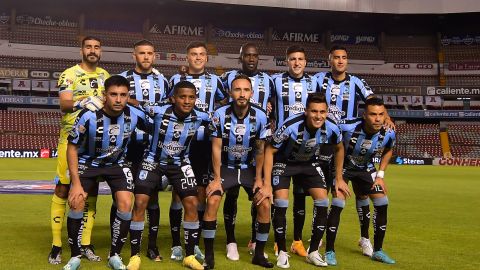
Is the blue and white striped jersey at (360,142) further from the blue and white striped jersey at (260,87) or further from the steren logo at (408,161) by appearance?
the steren logo at (408,161)

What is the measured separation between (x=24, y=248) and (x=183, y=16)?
130 feet

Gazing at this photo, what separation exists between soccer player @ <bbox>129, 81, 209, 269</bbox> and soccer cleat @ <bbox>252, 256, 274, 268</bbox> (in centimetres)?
74

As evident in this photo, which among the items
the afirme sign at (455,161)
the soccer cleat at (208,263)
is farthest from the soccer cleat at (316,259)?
the afirme sign at (455,161)

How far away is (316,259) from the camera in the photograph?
19.9 ft

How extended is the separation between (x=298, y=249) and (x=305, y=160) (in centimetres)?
128

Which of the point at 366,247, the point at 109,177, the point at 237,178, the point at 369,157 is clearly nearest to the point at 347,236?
the point at 366,247

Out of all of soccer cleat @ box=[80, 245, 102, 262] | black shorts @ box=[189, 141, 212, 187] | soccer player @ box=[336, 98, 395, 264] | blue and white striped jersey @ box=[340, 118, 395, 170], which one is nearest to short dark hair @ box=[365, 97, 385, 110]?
soccer player @ box=[336, 98, 395, 264]

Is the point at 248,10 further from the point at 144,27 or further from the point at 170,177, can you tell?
the point at 170,177

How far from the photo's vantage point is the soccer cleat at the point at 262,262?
5.89 m

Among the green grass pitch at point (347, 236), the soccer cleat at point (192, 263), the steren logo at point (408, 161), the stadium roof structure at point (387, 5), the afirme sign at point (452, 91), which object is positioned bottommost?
the steren logo at point (408, 161)

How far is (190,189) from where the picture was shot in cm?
594

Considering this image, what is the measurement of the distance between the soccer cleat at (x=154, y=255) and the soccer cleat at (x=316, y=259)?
182cm

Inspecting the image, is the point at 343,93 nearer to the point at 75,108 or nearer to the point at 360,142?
the point at 360,142

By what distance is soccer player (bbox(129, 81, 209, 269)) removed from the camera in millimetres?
5848
